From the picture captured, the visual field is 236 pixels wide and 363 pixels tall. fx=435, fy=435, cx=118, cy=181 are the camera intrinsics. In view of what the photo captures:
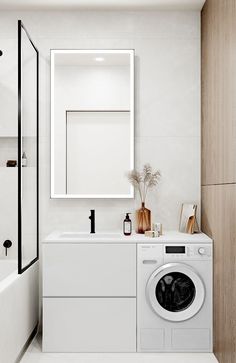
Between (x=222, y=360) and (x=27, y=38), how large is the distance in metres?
2.76

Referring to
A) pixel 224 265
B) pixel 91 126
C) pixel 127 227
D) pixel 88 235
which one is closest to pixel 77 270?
pixel 88 235

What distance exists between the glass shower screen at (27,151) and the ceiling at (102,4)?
15.4 inches

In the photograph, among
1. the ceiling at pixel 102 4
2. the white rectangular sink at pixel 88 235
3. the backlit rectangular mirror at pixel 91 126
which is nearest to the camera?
the white rectangular sink at pixel 88 235

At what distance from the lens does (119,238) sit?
338 cm

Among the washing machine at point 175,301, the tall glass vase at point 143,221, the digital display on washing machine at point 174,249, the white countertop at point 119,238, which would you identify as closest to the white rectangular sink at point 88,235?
the white countertop at point 119,238

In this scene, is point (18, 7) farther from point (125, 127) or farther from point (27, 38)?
point (125, 127)

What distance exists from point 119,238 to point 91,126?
103cm

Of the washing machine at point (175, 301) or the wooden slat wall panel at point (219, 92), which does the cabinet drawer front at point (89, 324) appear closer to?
the washing machine at point (175, 301)

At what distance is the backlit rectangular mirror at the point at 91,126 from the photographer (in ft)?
12.3

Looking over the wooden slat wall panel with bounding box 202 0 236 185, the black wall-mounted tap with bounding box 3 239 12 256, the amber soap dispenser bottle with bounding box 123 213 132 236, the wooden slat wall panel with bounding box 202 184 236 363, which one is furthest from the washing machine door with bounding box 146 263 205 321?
the black wall-mounted tap with bounding box 3 239 12 256

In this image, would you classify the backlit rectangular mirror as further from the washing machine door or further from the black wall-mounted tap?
the washing machine door

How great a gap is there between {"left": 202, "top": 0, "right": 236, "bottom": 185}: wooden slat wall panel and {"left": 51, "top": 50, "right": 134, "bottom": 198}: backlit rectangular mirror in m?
0.65

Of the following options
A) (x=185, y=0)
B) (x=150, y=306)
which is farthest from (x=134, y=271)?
(x=185, y=0)

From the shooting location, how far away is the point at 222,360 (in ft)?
9.74
